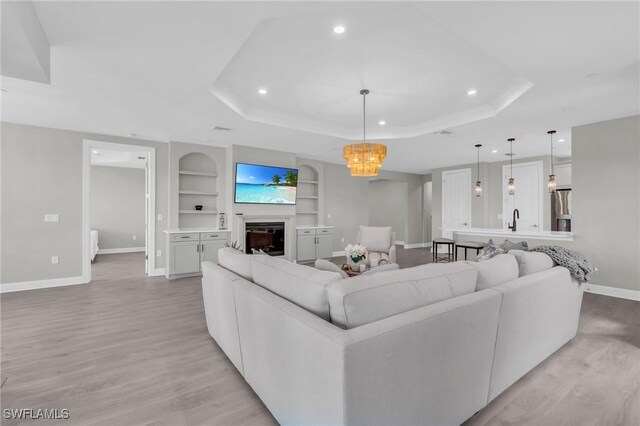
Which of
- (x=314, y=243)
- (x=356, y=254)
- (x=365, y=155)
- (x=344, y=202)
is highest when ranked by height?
(x=365, y=155)

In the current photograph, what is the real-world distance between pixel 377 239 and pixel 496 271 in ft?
11.1

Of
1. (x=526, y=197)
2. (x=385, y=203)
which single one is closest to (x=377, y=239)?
(x=526, y=197)

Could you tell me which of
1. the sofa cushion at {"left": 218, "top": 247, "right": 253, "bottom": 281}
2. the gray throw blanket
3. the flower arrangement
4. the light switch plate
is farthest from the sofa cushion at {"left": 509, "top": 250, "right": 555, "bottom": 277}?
the light switch plate

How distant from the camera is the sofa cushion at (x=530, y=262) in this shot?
90.3 inches

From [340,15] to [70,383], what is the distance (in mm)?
3284

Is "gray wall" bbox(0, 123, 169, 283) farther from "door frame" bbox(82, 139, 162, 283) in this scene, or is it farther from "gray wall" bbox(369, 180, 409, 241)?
"gray wall" bbox(369, 180, 409, 241)

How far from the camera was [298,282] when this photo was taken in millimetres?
1628

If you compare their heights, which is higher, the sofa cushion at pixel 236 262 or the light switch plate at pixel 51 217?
the light switch plate at pixel 51 217

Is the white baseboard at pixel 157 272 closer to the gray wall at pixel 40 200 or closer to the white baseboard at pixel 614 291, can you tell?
the gray wall at pixel 40 200

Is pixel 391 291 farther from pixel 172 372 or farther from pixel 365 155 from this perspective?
pixel 365 155

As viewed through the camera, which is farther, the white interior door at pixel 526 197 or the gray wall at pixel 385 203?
the gray wall at pixel 385 203

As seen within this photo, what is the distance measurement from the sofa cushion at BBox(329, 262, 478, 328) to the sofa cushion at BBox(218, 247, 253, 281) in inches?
38.8

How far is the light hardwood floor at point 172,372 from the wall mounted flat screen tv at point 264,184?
2731mm

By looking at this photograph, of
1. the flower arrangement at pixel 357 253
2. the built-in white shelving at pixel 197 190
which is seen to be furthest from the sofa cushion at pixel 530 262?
the built-in white shelving at pixel 197 190
